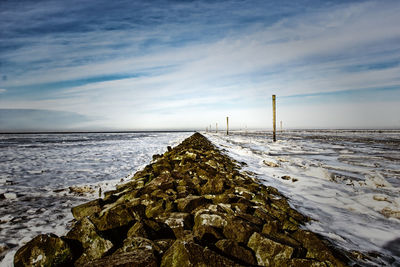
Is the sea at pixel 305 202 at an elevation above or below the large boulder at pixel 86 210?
below

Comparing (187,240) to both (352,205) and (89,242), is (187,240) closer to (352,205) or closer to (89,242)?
A: (89,242)

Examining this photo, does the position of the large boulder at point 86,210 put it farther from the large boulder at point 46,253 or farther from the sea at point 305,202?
the large boulder at point 46,253

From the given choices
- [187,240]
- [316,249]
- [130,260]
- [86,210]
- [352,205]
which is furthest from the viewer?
[352,205]

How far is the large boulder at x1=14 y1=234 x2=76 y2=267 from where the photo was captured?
188cm

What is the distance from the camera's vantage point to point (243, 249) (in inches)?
76.4

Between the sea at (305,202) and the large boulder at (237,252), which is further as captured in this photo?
the sea at (305,202)

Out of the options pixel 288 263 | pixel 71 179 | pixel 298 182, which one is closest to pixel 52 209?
pixel 71 179

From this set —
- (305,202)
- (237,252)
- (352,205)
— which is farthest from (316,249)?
(352,205)

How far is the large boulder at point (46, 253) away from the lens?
1.88m

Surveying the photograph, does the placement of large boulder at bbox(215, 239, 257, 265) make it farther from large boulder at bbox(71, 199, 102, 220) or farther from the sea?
large boulder at bbox(71, 199, 102, 220)

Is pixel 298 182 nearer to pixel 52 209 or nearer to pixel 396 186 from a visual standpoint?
pixel 396 186

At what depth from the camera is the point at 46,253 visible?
1886 mm

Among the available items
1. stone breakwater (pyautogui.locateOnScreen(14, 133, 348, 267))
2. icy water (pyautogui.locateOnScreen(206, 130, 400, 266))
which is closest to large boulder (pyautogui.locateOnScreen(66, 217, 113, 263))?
stone breakwater (pyautogui.locateOnScreen(14, 133, 348, 267))

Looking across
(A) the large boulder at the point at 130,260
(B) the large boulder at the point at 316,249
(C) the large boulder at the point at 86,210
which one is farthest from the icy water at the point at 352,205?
(C) the large boulder at the point at 86,210
